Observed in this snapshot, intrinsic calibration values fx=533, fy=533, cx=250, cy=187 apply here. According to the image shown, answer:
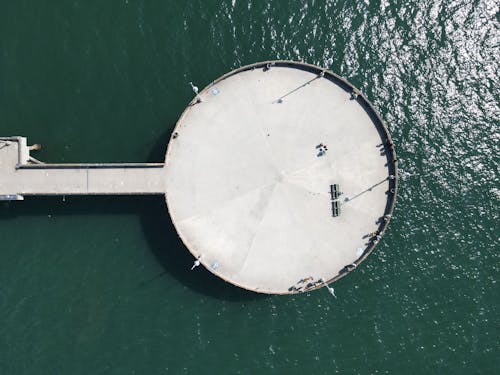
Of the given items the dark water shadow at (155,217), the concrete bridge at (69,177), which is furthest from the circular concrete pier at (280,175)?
the concrete bridge at (69,177)

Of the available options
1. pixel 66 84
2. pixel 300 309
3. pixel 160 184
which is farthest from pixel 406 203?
pixel 66 84

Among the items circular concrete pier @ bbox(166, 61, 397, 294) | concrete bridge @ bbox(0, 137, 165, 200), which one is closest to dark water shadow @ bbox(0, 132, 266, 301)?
circular concrete pier @ bbox(166, 61, 397, 294)

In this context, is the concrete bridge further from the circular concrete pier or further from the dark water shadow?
the circular concrete pier

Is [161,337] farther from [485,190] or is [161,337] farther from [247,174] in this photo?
[485,190]

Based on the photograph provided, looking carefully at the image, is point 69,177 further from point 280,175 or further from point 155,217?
point 280,175

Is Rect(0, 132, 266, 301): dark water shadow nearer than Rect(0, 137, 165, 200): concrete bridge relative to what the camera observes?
No

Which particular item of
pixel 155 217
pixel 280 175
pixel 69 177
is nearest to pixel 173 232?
pixel 155 217

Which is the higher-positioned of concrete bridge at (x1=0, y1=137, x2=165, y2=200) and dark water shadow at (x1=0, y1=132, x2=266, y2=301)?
concrete bridge at (x1=0, y1=137, x2=165, y2=200)
